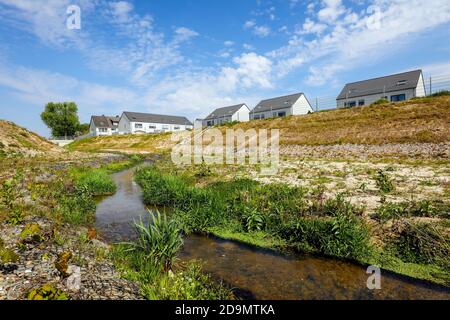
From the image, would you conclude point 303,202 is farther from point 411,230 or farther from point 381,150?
point 381,150

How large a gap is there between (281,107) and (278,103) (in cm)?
283

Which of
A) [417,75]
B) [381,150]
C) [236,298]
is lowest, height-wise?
[236,298]

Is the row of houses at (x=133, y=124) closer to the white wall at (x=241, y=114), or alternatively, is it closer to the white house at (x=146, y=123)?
the white house at (x=146, y=123)

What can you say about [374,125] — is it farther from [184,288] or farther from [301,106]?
[301,106]

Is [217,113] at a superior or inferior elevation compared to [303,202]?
superior

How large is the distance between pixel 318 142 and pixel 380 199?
75.2 ft

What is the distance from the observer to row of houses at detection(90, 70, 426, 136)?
171 ft

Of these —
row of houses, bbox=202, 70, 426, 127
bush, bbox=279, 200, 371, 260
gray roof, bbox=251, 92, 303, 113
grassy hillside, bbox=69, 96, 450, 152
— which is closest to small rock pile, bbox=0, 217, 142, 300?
bush, bbox=279, 200, 371, 260

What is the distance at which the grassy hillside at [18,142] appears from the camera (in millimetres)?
33300

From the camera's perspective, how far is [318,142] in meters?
33.0

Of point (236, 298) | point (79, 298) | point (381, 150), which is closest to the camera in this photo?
point (79, 298)

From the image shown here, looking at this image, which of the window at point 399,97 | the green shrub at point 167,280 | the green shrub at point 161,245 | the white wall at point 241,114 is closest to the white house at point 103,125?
the white wall at point 241,114

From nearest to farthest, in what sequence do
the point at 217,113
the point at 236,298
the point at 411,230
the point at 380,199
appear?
the point at 236,298 → the point at 411,230 → the point at 380,199 → the point at 217,113

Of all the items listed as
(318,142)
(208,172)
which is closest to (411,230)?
(208,172)
